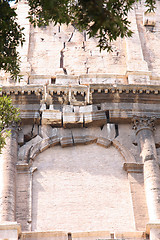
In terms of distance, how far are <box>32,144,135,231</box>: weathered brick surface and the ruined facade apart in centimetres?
3

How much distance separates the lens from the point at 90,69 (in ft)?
59.8

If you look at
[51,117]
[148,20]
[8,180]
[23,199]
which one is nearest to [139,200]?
[23,199]

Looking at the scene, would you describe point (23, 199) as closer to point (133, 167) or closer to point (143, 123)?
point (133, 167)

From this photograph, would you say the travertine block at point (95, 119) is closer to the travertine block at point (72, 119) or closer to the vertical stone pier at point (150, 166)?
the travertine block at point (72, 119)

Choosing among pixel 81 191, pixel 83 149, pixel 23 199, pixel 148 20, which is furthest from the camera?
pixel 148 20

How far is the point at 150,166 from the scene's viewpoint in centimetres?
1405

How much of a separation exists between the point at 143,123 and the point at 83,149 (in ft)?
7.07

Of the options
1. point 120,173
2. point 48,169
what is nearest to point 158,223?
point 120,173

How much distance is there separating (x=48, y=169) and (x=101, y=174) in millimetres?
1638

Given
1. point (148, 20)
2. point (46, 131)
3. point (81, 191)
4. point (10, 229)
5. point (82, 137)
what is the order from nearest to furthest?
point (10, 229), point (81, 191), point (82, 137), point (46, 131), point (148, 20)

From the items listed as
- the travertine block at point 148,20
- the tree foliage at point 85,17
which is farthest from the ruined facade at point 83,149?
the tree foliage at point 85,17

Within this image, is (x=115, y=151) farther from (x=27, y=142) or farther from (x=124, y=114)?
(x=27, y=142)

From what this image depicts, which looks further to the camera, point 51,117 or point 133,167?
point 51,117

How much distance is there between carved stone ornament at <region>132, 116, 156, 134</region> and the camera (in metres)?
15.3
